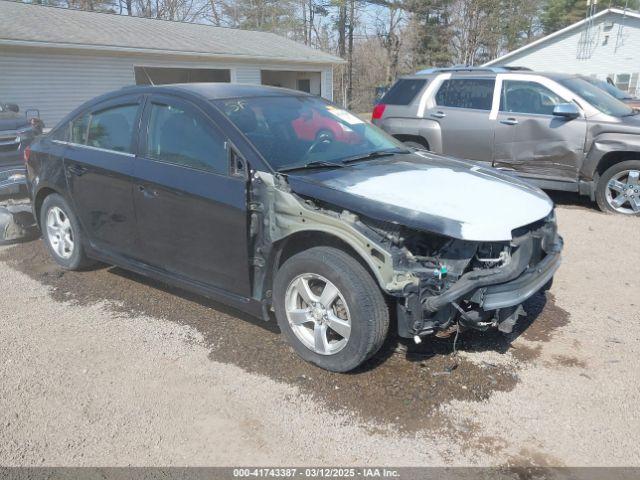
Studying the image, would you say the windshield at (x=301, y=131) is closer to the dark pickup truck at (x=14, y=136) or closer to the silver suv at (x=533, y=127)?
the silver suv at (x=533, y=127)

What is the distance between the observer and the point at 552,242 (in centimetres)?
365

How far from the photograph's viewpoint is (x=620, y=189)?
691cm

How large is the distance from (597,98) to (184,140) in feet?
19.7

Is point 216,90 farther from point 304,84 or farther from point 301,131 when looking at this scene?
point 304,84

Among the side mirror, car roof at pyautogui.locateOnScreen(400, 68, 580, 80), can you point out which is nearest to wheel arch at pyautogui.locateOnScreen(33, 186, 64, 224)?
car roof at pyautogui.locateOnScreen(400, 68, 580, 80)

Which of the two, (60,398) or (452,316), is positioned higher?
(452,316)

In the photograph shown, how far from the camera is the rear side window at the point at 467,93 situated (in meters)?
7.77

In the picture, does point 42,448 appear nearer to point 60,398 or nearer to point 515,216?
point 60,398

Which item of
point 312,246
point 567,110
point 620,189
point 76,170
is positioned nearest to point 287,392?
point 312,246

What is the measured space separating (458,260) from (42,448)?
2443mm

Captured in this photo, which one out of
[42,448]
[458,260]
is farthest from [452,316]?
[42,448]

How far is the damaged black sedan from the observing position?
301cm

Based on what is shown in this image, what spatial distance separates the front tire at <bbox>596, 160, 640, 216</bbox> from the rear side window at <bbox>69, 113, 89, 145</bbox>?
6162mm

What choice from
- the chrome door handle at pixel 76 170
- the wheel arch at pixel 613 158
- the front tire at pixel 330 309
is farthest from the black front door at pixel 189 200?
the wheel arch at pixel 613 158
